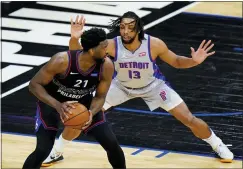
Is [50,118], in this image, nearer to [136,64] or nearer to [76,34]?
[76,34]

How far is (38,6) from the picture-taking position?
16.2m

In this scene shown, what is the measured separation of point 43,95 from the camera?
898 cm

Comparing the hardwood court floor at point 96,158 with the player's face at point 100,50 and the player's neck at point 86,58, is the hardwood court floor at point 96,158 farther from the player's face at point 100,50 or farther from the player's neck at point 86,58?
the player's face at point 100,50

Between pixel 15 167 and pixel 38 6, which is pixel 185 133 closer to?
pixel 15 167

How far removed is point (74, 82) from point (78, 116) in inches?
14.9

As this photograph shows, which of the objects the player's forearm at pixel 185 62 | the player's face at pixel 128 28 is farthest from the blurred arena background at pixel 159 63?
the player's face at pixel 128 28

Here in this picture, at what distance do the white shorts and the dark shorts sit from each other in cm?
118

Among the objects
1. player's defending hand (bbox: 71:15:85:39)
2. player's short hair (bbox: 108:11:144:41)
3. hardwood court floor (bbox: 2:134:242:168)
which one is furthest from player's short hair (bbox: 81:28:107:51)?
hardwood court floor (bbox: 2:134:242:168)

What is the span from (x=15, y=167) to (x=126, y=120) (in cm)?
201

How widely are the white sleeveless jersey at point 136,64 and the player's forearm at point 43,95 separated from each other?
1.50 m

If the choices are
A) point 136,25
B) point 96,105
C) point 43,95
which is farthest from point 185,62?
point 43,95

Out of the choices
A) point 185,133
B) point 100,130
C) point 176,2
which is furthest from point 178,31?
point 100,130

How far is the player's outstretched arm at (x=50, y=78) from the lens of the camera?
8953mm

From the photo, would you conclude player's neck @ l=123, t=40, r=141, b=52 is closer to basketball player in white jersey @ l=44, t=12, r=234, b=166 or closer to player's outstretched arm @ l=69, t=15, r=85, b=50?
basketball player in white jersey @ l=44, t=12, r=234, b=166
